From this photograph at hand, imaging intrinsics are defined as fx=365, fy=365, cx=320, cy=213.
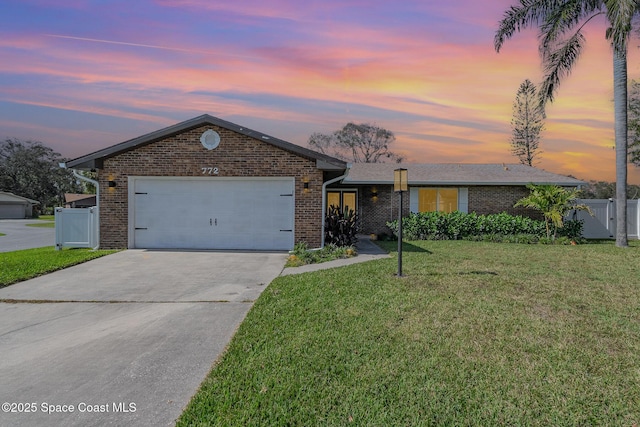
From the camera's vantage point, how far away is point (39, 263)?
8539 mm

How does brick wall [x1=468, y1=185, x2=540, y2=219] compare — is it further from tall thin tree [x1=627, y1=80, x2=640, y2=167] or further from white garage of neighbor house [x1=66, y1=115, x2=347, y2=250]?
tall thin tree [x1=627, y1=80, x2=640, y2=167]

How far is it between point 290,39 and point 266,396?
9.73m

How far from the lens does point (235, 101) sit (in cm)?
1394

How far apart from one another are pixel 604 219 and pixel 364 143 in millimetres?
27046

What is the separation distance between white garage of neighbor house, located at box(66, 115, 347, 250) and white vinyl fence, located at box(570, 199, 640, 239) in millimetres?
12764

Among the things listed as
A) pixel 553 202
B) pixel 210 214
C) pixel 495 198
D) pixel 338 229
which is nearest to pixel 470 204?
pixel 495 198

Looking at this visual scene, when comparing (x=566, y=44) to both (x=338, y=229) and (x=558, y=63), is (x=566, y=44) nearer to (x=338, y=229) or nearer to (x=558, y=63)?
(x=558, y=63)

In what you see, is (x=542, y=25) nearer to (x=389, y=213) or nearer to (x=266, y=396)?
(x=389, y=213)

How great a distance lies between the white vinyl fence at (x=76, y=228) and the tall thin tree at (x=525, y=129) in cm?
3517

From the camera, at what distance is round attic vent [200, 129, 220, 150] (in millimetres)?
10609

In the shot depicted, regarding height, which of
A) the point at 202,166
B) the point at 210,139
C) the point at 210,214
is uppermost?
the point at 210,139

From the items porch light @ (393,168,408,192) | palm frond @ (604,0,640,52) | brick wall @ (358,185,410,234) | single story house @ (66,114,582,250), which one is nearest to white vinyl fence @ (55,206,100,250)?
single story house @ (66,114,582,250)

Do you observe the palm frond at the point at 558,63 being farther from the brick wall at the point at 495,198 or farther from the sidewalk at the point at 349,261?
the sidewalk at the point at 349,261

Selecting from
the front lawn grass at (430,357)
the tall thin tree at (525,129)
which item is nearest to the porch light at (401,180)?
the front lawn grass at (430,357)
